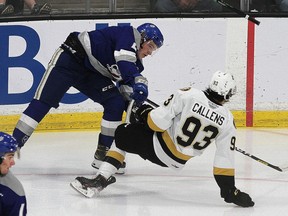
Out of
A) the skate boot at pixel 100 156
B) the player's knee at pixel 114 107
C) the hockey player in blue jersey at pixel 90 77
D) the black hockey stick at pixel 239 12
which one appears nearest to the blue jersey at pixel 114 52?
the hockey player in blue jersey at pixel 90 77

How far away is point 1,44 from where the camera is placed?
22.8 ft

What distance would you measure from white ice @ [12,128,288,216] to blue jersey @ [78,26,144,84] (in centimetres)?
66

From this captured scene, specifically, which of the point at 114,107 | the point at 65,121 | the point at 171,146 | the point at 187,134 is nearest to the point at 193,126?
the point at 187,134

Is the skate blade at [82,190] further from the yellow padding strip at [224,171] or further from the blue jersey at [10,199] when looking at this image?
the blue jersey at [10,199]

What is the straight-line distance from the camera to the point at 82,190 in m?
5.21

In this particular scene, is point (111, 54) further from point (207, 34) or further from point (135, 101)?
point (207, 34)

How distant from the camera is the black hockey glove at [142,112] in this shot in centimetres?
519

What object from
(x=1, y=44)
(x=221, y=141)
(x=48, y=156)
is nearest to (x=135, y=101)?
(x=221, y=141)

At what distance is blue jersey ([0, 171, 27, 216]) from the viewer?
11.3 feet

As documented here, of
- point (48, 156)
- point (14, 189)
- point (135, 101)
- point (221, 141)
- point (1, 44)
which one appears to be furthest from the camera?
point (1, 44)

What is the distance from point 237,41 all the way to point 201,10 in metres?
0.37

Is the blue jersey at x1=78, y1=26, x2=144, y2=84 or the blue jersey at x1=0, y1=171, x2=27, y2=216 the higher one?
the blue jersey at x1=0, y1=171, x2=27, y2=216

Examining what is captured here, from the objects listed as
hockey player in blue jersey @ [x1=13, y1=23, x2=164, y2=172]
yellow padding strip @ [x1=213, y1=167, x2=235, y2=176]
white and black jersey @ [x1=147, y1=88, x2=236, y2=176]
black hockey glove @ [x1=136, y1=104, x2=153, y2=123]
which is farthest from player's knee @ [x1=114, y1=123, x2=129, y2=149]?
yellow padding strip @ [x1=213, y1=167, x2=235, y2=176]

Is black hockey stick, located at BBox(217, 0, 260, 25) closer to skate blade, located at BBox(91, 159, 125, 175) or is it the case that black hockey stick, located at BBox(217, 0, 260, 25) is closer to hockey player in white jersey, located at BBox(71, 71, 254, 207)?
skate blade, located at BBox(91, 159, 125, 175)
